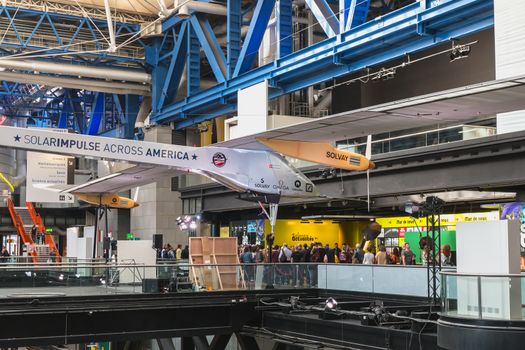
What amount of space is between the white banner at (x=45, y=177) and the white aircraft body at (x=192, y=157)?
10.6 m

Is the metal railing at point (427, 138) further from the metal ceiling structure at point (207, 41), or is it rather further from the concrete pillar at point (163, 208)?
the concrete pillar at point (163, 208)

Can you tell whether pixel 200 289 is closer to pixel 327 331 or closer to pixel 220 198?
pixel 327 331

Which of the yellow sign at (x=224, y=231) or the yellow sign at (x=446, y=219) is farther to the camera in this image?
the yellow sign at (x=224, y=231)

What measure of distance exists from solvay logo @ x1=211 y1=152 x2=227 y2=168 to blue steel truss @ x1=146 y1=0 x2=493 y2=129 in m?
7.11

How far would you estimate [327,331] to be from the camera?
20266 mm

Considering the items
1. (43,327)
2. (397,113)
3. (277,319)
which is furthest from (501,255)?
(43,327)

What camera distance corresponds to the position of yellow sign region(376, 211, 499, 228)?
31812mm

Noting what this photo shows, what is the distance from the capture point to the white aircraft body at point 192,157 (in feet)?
70.5

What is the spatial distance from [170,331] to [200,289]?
1.59 meters

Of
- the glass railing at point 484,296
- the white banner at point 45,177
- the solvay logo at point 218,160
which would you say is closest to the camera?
the glass railing at point 484,296

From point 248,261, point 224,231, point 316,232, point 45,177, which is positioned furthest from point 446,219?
point 45,177

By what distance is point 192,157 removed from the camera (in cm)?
2453

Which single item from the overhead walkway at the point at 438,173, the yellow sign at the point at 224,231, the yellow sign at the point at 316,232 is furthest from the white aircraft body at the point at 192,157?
the yellow sign at the point at 224,231

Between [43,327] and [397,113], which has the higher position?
[397,113]
